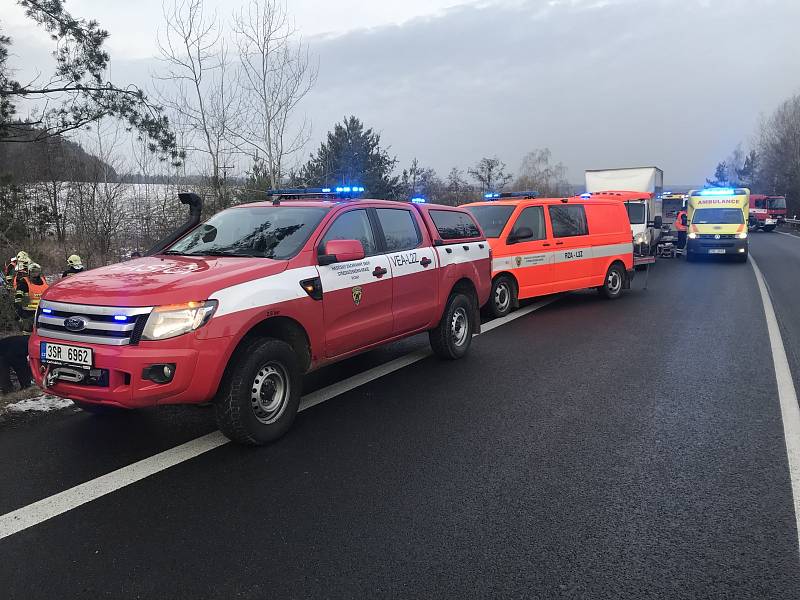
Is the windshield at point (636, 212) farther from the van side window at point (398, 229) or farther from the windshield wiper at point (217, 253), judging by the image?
the windshield wiper at point (217, 253)

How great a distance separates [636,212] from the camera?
17.4 m

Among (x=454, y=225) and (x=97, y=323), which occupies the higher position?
(x=454, y=225)

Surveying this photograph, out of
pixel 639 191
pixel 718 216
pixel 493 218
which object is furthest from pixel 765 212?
pixel 493 218

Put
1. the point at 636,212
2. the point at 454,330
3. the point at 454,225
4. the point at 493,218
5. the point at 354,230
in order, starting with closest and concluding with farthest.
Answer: the point at 354,230, the point at 454,330, the point at 454,225, the point at 493,218, the point at 636,212

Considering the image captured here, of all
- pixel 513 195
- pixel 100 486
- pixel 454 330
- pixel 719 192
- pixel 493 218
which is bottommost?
pixel 100 486

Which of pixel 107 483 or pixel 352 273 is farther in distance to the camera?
pixel 352 273

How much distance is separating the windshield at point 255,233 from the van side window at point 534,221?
5.34m

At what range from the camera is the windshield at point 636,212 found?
56.5ft

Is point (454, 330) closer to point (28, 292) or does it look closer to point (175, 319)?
point (175, 319)

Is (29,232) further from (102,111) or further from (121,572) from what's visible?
(121,572)

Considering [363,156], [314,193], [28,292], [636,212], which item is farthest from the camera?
[363,156]

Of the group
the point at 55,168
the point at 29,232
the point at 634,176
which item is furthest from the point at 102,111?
the point at 634,176

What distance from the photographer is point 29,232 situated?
12352 millimetres

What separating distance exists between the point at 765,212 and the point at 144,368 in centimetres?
4792
